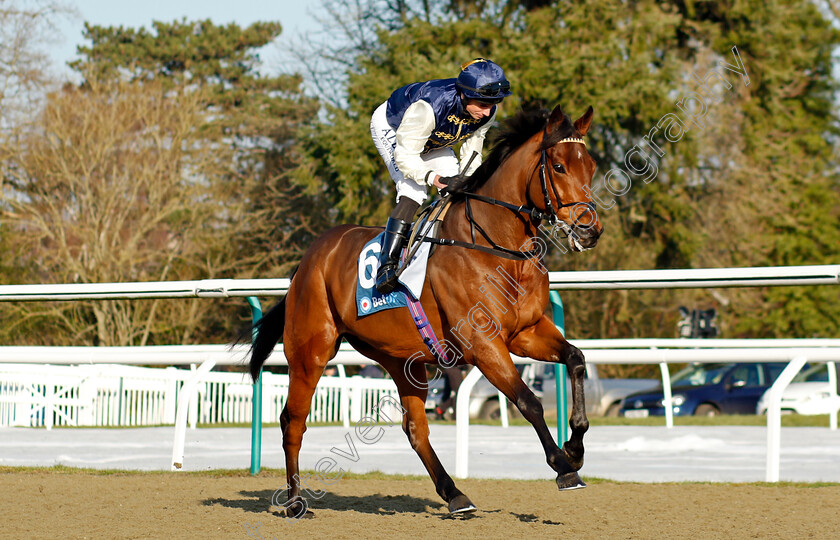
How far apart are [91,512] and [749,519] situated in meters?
3.16

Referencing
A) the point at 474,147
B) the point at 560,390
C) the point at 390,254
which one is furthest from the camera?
the point at 560,390

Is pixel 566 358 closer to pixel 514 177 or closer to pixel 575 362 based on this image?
pixel 575 362

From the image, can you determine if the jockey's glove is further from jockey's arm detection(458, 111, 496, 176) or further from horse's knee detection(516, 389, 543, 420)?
horse's knee detection(516, 389, 543, 420)

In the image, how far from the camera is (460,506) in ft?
15.1

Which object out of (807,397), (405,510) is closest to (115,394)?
(405,510)

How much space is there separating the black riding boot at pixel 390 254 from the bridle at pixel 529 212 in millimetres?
162

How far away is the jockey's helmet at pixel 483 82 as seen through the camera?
4.85 meters

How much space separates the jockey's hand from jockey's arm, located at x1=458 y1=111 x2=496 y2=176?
292mm

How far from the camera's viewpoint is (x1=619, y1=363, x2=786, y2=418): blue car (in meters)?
16.1

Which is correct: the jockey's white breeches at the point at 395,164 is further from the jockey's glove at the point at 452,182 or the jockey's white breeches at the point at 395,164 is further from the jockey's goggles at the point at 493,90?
the jockey's goggles at the point at 493,90

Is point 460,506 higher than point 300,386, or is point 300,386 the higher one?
point 300,386

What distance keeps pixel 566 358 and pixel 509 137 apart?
1177 mm

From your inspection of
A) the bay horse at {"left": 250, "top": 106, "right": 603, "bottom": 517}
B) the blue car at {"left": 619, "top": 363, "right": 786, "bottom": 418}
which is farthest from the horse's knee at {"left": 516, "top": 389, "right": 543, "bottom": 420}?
the blue car at {"left": 619, "top": 363, "right": 786, "bottom": 418}

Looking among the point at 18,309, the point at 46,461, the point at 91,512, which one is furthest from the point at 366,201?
the point at 91,512
